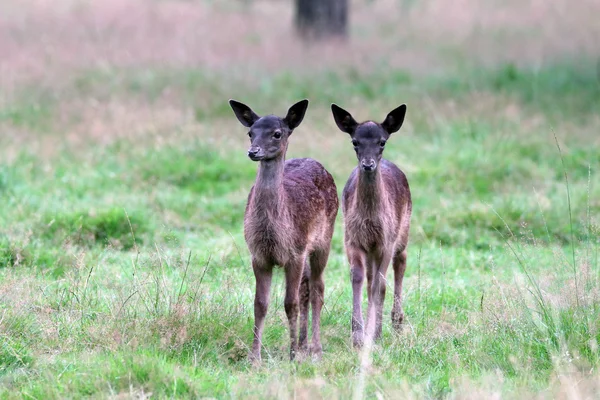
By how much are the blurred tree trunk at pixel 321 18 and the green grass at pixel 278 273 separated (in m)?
2.40

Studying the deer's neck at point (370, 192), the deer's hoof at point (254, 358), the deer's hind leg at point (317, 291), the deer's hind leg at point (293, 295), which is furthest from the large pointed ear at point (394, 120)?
the deer's hoof at point (254, 358)

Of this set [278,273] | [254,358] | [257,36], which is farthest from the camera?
[257,36]

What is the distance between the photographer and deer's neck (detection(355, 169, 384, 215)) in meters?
7.40

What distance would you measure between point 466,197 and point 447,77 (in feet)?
19.8

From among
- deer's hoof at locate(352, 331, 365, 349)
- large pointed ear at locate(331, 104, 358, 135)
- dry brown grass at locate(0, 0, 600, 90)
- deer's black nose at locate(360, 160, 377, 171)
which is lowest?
deer's hoof at locate(352, 331, 365, 349)

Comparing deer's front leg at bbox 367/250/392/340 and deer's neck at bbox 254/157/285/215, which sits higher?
deer's neck at bbox 254/157/285/215

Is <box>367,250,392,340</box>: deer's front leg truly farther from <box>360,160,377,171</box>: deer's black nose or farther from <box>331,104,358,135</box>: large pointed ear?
<box>331,104,358,135</box>: large pointed ear

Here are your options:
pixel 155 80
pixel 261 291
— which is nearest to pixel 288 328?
pixel 261 291

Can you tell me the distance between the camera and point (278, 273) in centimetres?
791

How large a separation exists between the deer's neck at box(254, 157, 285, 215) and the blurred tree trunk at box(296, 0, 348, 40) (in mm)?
12895

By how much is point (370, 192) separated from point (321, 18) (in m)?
12.7

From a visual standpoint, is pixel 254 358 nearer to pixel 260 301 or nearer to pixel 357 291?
pixel 260 301

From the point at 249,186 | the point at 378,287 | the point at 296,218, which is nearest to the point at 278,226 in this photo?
the point at 296,218

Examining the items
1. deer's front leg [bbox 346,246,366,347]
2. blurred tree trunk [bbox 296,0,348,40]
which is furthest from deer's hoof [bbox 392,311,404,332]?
blurred tree trunk [bbox 296,0,348,40]
